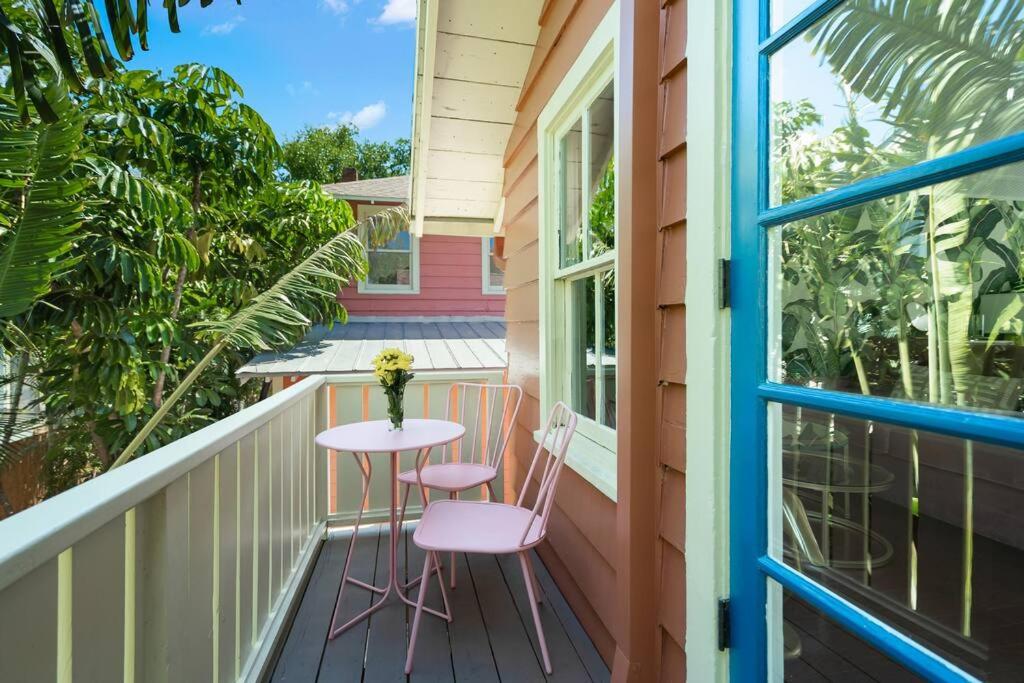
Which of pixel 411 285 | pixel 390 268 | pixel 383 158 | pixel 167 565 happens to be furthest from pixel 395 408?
pixel 383 158

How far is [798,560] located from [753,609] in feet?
0.60

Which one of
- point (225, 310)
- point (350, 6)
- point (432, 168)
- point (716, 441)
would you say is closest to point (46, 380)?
point (225, 310)

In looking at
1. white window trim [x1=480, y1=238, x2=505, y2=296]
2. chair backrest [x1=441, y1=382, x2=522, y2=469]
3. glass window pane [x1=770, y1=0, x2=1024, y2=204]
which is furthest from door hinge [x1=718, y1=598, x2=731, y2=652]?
white window trim [x1=480, y1=238, x2=505, y2=296]

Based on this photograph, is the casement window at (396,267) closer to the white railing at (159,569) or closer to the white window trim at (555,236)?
the white window trim at (555,236)

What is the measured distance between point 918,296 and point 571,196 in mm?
1676

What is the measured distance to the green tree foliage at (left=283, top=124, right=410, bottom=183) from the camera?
1698 cm

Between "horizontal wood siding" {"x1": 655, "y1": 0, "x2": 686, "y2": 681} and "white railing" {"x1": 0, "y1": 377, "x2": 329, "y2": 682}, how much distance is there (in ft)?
3.90

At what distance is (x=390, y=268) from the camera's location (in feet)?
Result: 25.0

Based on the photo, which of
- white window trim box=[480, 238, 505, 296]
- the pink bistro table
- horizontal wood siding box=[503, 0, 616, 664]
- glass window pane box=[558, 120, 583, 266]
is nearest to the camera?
horizontal wood siding box=[503, 0, 616, 664]

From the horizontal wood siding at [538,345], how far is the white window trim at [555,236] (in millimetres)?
97

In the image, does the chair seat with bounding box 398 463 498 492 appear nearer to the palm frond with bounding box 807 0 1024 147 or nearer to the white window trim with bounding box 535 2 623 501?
the white window trim with bounding box 535 2 623 501

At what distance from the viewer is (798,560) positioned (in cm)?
98

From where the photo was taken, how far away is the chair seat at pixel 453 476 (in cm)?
238

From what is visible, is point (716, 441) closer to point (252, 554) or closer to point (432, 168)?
point (252, 554)
